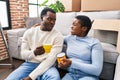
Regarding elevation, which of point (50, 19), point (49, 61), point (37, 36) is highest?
point (50, 19)

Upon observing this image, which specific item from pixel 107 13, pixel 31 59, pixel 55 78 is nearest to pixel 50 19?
pixel 31 59

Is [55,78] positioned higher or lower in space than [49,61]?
lower

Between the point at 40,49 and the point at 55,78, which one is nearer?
the point at 55,78

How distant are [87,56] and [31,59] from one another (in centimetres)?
56

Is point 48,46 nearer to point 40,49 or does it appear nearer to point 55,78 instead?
point 40,49

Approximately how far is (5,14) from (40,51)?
2123 millimetres

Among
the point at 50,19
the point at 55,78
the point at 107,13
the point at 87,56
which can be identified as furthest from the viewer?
the point at 107,13

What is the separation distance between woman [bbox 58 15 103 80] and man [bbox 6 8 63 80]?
0.14 m

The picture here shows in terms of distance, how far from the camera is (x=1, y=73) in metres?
2.34

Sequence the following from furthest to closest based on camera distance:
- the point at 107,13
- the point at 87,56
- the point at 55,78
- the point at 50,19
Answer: the point at 107,13 < the point at 50,19 < the point at 87,56 < the point at 55,78

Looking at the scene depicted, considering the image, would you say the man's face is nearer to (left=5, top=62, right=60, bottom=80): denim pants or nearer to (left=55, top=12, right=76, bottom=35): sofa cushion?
(left=5, top=62, right=60, bottom=80): denim pants

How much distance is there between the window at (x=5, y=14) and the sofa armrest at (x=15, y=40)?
32 cm

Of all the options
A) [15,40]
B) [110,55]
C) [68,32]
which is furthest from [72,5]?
[110,55]

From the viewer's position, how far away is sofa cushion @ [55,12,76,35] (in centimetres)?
278
